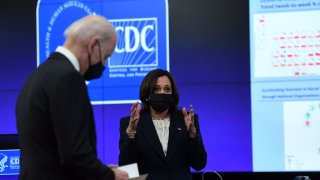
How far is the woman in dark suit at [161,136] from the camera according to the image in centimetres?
266

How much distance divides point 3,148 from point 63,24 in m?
1.25

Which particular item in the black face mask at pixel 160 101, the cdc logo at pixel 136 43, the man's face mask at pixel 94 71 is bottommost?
the black face mask at pixel 160 101

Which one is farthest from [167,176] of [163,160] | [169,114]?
[169,114]

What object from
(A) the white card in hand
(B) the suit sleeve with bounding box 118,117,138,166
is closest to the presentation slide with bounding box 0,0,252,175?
(B) the suit sleeve with bounding box 118,117,138,166

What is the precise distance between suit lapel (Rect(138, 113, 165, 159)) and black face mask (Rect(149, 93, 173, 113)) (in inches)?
3.5

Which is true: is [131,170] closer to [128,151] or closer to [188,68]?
[128,151]

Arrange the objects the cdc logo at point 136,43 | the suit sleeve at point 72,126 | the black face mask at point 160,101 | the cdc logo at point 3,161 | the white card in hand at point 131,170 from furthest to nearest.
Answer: the cdc logo at point 136,43 < the cdc logo at point 3,161 < the black face mask at point 160,101 < the white card in hand at point 131,170 < the suit sleeve at point 72,126

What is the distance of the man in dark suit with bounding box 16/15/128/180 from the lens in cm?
146

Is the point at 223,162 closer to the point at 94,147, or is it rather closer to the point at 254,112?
the point at 254,112

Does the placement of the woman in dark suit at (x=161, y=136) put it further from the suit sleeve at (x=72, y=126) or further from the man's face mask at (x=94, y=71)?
the suit sleeve at (x=72, y=126)

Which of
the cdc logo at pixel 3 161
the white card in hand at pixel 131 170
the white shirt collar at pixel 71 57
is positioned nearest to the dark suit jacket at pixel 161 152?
the white card in hand at pixel 131 170

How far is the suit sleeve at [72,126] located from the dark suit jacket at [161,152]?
116 centimetres

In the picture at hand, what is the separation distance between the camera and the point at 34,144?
1.52 meters

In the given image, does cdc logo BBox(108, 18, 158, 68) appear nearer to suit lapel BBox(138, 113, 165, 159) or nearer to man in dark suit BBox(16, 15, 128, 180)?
suit lapel BBox(138, 113, 165, 159)
